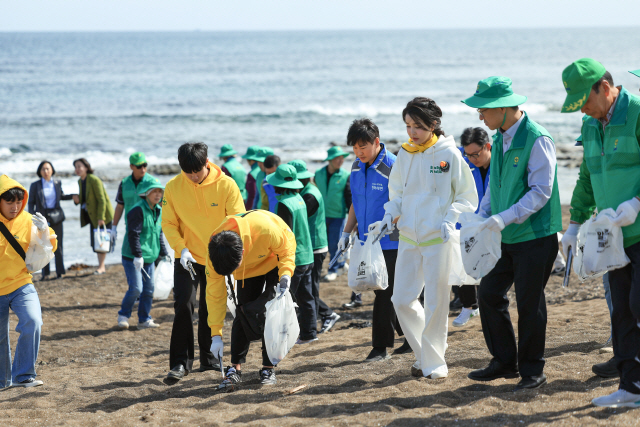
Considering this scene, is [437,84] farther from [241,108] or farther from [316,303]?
[316,303]

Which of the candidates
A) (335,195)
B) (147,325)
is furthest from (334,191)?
(147,325)

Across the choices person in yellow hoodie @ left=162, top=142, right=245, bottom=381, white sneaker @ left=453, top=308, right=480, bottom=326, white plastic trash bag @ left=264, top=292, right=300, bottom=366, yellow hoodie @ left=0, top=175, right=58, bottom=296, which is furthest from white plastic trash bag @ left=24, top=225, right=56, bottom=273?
white sneaker @ left=453, top=308, right=480, bottom=326

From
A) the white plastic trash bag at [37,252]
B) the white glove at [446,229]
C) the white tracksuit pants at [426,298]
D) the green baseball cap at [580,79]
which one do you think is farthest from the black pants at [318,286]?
the green baseball cap at [580,79]

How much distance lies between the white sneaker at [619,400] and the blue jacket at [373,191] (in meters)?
2.00

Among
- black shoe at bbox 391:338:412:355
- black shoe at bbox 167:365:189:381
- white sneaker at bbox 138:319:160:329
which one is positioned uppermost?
black shoe at bbox 391:338:412:355

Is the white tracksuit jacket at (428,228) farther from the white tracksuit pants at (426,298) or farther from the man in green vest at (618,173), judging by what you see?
the man in green vest at (618,173)

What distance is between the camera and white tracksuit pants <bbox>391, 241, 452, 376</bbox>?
4.25 meters

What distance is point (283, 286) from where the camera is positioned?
14.3 ft

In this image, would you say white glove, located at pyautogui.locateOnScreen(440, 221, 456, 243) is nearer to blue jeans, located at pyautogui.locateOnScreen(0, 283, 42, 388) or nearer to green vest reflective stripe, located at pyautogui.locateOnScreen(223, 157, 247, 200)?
blue jeans, located at pyautogui.locateOnScreen(0, 283, 42, 388)

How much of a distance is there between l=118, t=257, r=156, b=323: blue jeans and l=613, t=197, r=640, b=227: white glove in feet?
17.7

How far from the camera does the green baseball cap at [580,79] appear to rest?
3.42m

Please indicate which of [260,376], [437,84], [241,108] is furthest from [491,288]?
[437,84]

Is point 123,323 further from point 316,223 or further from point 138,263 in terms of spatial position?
point 316,223

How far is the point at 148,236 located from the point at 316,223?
77.6 inches
